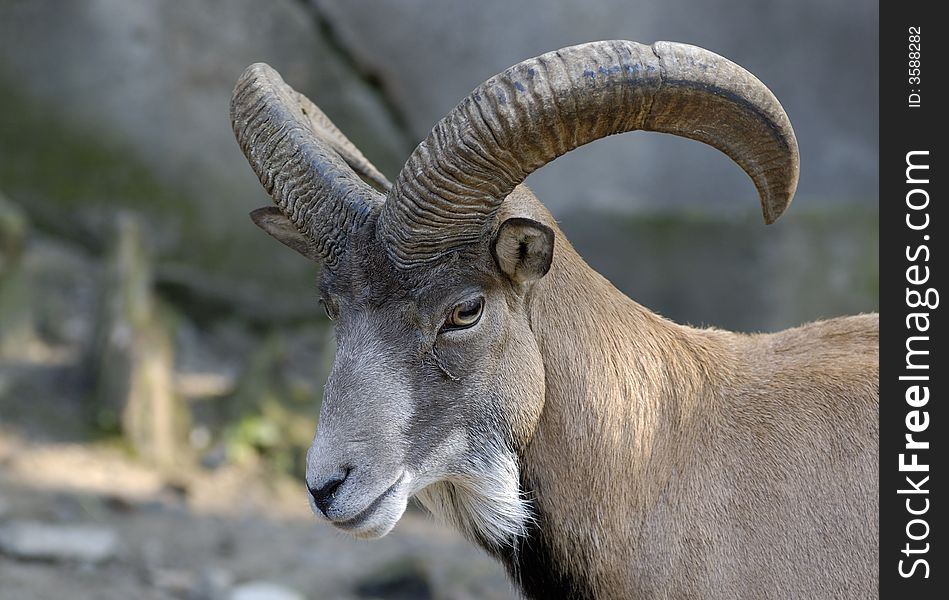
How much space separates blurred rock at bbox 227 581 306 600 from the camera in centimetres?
753

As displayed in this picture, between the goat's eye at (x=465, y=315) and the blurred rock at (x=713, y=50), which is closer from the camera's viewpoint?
the goat's eye at (x=465, y=315)

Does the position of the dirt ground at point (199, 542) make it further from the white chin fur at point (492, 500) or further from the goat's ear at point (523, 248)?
the goat's ear at point (523, 248)

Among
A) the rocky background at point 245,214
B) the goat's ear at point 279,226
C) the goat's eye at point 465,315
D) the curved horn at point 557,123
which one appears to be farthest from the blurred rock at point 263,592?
the curved horn at point 557,123

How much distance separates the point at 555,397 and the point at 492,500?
49 cm

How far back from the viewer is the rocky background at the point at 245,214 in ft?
Result: 32.6

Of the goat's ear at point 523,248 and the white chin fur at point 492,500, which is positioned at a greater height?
the goat's ear at point 523,248

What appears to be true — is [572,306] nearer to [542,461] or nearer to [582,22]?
[542,461]

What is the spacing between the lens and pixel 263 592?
25.0ft

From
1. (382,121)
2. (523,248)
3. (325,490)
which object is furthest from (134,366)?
(523,248)

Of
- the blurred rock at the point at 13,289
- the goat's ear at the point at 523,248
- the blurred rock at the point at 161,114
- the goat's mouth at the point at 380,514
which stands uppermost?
the blurred rock at the point at 161,114

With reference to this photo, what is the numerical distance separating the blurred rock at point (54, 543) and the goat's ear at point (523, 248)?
5.21m

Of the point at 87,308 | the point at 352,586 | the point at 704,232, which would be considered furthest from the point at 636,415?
the point at 87,308

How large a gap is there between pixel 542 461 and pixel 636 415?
0.45m

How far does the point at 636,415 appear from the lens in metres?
4.50
